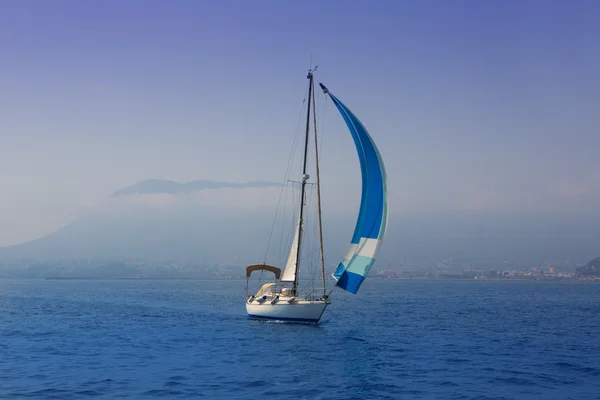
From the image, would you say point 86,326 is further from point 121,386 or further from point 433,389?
point 433,389

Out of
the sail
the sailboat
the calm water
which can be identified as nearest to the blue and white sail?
the sailboat

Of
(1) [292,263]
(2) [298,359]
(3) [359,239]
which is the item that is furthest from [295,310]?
(2) [298,359]

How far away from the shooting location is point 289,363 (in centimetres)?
3384

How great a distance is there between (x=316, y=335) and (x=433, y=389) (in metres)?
18.1

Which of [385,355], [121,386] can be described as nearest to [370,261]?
[385,355]

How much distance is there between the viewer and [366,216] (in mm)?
47844

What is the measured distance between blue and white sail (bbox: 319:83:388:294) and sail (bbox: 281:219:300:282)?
3.80 metres

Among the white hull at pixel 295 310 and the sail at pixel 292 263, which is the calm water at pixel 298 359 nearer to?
the white hull at pixel 295 310

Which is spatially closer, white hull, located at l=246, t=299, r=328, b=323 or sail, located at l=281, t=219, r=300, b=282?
white hull, located at l=246, t=299, r=328, b=323

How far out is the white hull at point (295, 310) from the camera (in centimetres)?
4781

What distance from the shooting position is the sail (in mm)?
50281

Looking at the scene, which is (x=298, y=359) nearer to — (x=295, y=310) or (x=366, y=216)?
(x=295, y=310)

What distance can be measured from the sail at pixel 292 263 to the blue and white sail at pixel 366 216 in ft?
12.5

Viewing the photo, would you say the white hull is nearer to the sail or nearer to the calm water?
the calm water
